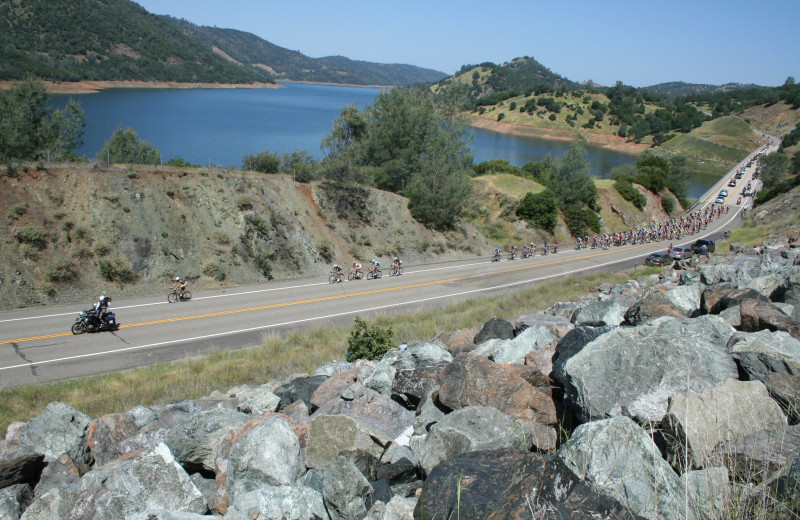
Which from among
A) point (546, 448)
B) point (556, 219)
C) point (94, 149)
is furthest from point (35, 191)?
point (94, 149)

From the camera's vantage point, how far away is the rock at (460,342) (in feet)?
46.1

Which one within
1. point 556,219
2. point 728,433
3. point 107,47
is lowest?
point 556,219

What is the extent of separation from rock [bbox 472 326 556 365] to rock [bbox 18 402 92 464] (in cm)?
762

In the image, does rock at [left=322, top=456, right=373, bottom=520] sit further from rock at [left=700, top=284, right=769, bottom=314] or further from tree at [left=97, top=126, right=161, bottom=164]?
tree at [left=97, top=126, right=161, bottom=164]

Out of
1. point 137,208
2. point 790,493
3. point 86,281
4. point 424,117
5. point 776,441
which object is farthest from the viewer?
point 424,117

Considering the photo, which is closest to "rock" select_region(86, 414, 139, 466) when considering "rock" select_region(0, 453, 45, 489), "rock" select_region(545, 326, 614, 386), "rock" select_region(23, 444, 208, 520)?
"rock" select_region(0, 453, 45, 489)

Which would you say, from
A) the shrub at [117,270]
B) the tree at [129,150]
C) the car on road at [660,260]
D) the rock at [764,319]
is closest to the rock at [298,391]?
the rock at [764,319]

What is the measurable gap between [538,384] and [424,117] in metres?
49.8

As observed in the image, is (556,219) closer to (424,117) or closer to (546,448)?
(424,117)

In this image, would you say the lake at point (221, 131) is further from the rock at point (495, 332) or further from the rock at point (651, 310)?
the rock at point (651, 310)

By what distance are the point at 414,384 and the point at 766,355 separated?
17.9 ft

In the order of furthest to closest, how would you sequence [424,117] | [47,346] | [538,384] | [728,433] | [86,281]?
[424,117], [86,281], [47,346], [538,384], [728,433]

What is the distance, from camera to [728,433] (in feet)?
17.9

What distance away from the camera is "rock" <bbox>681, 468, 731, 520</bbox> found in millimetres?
4109
